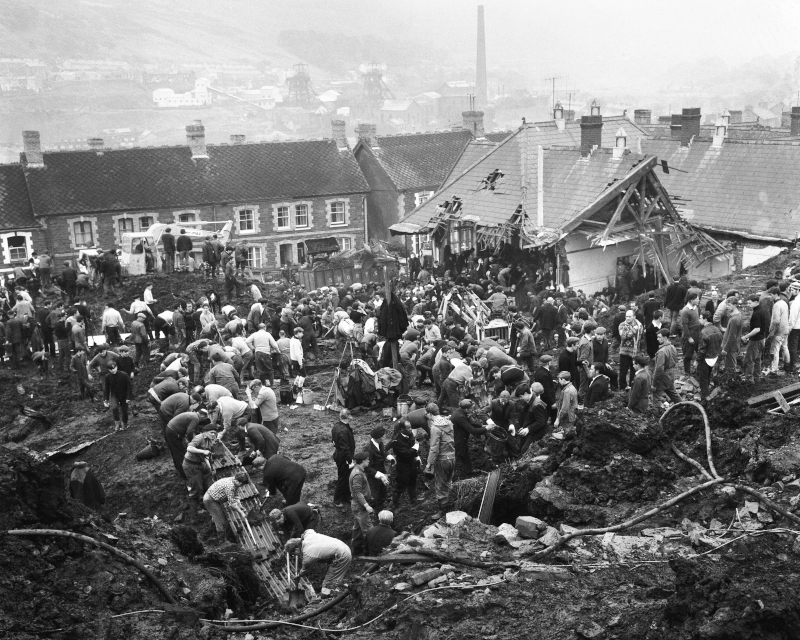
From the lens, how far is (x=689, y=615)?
8.04m

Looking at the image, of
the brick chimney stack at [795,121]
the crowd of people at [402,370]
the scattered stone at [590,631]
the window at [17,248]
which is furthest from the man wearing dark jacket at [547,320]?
the window at [17,248]

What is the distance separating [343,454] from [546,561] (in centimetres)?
461

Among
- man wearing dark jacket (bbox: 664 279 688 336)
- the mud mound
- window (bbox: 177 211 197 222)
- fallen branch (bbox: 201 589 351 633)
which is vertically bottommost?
fallen branch (bbox: 201 589 351 633)

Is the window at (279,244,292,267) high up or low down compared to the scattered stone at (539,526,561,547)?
up

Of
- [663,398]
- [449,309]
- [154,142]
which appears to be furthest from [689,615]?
[154,142]

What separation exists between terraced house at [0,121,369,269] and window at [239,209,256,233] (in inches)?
1.9

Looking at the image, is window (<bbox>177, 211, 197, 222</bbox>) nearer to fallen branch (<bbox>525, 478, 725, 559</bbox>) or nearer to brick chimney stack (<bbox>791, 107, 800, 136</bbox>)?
brick chimney stack (<bbox>791, 107, 800, 136</bbox>)

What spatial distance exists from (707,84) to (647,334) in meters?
193

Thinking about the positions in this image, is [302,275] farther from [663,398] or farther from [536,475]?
[536,475]

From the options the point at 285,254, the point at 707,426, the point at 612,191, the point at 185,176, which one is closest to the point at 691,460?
the point at 707,426

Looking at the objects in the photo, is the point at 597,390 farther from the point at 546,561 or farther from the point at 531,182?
the point at 531,182

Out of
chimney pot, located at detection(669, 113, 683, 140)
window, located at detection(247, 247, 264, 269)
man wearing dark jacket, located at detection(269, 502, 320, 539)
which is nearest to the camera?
man wearing dark jacket, located at detection(269, 502, 320, 539)

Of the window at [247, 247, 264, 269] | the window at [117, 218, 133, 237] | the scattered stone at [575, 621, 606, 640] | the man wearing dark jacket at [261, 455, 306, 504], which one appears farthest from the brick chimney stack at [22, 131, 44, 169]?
the scattered stone at [575, 621, 606, 640]

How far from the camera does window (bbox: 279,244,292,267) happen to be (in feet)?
152
